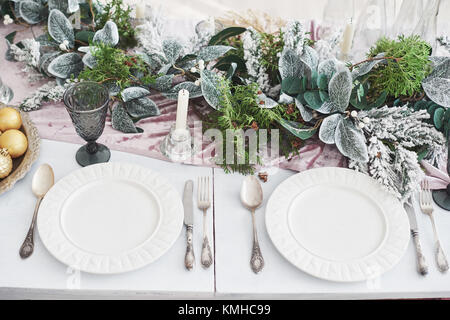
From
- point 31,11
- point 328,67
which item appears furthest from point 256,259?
point 31,11

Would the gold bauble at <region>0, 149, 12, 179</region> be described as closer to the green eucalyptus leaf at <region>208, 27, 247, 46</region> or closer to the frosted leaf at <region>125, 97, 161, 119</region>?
the frosted leaf at <region>125, 97, 161, 119</region>

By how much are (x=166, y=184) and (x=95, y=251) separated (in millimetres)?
190

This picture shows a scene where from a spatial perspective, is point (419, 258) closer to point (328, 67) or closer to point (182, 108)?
point (328, 67)

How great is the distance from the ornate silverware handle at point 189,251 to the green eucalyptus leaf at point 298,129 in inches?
11.7

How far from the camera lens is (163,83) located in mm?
1068

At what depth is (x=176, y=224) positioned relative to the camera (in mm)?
859

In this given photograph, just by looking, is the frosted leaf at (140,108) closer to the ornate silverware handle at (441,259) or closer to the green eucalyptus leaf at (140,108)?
the green eucalyptus leaf at (140,108)

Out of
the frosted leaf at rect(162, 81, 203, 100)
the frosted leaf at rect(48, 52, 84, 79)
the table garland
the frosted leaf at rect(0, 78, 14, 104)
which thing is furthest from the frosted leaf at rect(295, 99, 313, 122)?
the frosted leaf at rect(0, 78, 14, 104)

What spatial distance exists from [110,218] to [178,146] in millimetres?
217

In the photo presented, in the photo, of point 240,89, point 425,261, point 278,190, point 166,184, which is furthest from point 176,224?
point 425,261

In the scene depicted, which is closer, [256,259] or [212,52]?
[256,259]

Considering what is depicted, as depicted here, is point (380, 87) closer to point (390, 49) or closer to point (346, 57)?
point (390, 49)

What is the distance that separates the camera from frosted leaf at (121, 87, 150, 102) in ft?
3.36
